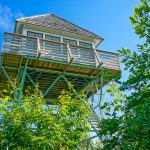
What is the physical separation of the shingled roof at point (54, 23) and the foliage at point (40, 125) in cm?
1114

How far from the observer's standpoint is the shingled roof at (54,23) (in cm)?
1930

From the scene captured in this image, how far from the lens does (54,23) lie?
2058cm

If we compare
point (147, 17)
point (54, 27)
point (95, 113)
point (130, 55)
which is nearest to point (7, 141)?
point (130, 55)

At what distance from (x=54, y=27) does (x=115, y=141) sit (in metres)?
14.1

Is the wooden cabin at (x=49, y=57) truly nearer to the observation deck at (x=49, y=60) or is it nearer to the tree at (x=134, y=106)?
the observation deck at (x=49, y=60)

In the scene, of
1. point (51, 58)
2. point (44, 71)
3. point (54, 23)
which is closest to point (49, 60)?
point (51, 58)

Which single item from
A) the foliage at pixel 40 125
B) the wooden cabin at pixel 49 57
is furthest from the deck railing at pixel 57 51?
the foliage at pixel 40 125

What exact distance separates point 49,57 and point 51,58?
132mm

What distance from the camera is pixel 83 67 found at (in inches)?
653

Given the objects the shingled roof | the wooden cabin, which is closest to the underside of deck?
the wooden cabin

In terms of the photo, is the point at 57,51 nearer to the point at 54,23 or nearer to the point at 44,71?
the point at 44,71

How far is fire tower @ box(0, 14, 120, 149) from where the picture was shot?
50.8 feet

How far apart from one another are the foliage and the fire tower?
241 inches

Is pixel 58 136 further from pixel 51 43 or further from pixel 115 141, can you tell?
pixel 51 43
